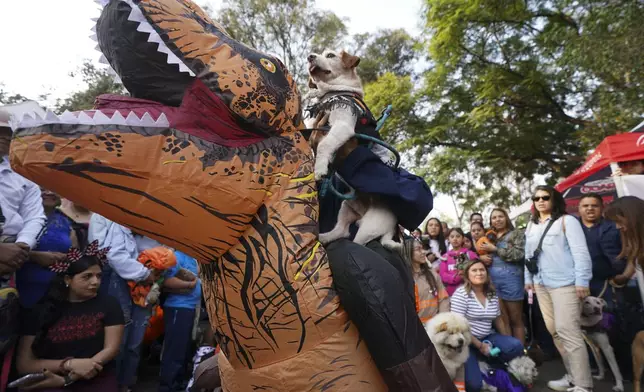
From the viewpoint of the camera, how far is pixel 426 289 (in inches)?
201

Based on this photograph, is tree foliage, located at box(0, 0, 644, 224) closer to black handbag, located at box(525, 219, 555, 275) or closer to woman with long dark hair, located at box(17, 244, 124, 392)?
black handbag, located at box(525, 219, 555, 275)

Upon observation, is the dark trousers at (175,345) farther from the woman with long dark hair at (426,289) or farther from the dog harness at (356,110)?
the dog harness at (356,110)

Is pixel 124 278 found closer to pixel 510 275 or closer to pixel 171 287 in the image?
pixel 171 287

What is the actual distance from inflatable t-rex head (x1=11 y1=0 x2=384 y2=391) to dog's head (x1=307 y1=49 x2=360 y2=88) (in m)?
0.82

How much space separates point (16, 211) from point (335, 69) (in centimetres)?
257

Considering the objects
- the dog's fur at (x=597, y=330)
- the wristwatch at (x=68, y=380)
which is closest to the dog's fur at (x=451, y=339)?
the dog's fur at (x=597, y=330)

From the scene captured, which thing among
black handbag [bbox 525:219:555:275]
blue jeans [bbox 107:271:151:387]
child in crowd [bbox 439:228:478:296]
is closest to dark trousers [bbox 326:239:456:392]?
blue jeans [bbox 107:271:151:387]

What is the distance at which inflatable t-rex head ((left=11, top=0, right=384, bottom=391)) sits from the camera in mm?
1339

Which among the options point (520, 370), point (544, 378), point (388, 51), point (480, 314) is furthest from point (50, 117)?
point (388, 51)

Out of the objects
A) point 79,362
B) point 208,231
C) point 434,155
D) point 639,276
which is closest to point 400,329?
point 208,231

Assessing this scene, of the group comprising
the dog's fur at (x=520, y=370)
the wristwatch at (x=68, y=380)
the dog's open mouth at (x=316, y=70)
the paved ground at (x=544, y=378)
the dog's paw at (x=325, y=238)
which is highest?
the dog's open mouth at (x=316, y=70)

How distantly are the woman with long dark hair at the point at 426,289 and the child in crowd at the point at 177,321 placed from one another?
2504 millimetres

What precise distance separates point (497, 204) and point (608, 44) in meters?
11.2

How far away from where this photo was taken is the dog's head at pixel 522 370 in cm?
502
